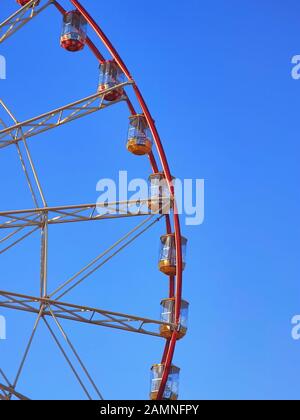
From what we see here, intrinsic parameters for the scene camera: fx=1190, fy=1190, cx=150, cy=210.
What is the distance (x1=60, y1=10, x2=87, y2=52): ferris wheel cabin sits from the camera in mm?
30578

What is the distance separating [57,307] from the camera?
25.4 meters

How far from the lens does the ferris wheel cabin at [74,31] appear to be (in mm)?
30578

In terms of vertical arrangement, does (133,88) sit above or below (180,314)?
above

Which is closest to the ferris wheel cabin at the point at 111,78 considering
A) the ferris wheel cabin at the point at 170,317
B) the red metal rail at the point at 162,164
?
the red metal rail at the point at 162,164

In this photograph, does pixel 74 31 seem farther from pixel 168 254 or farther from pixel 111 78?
pixel 168 254

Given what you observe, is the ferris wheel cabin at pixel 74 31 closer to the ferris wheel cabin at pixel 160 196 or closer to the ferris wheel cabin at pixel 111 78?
the ferris wheel cabin at pixel 111 78

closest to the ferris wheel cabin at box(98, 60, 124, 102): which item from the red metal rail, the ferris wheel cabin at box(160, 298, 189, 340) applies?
the red metal rail

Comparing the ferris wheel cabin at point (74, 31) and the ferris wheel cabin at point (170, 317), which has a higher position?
the ferris wheel cabin at point (74, 31)

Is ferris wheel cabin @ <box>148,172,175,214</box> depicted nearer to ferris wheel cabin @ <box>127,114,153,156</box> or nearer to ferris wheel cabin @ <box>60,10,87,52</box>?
ferris wheel cabin @ <box>127,114,153,156</box>

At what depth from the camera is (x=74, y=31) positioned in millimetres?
30594
